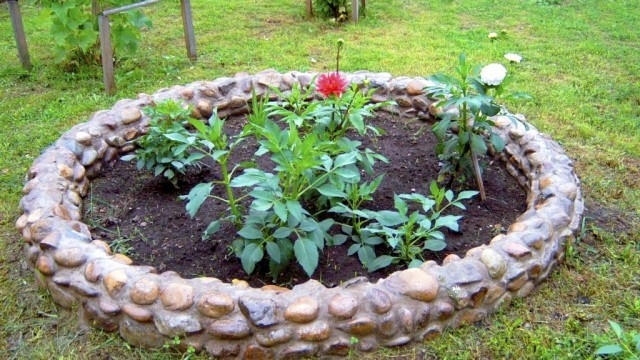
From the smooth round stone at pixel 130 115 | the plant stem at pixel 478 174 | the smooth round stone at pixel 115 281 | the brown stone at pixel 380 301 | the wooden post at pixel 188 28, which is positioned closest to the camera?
the brown stone at pixel 380 301

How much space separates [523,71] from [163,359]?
13.4 feet

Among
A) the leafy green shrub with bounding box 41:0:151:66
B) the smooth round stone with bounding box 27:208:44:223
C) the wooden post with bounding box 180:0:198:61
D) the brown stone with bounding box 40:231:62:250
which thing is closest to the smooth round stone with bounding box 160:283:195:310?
the brown stone with bounding box 40:231:62:250

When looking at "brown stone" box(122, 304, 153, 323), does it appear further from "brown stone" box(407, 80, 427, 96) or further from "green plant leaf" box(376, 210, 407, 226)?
"brown stone" box(407, 80, 427, 96)

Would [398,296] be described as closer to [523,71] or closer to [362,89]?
[362,89]

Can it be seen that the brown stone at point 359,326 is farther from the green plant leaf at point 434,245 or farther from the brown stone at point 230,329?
the green plant leaf at point 434,245

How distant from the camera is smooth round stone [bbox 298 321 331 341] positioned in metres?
2.50

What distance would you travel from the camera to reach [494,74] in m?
3.14

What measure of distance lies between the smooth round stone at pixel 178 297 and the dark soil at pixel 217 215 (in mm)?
379

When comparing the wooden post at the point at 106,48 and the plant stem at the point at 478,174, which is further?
the wooden post at the point at 106,48

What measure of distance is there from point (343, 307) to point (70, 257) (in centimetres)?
118

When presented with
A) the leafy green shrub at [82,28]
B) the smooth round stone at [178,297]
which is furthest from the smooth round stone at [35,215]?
the leafy green shrub at [82,28]

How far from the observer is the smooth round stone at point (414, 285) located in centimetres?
260

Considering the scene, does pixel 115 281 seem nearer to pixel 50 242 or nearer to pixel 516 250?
pixel 50 242

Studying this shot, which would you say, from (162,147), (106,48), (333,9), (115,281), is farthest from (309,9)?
(115,281)
